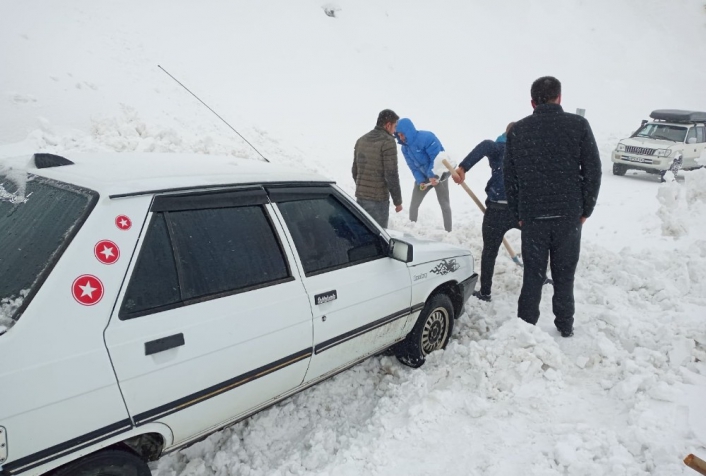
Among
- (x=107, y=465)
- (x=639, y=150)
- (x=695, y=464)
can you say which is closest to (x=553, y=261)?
(x=695, y=464)

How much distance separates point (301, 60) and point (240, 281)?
15.3 m

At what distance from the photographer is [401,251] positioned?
3240 mm

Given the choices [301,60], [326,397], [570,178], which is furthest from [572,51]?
[326,397]

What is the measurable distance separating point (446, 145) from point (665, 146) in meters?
6.07

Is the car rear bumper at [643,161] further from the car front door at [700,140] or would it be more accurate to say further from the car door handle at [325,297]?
the car door handle at [325,297]

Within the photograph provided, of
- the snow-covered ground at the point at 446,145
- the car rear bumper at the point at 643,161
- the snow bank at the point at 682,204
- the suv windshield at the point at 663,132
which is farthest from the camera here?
the suv windshield at the point at 663,132

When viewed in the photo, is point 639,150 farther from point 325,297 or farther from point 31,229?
point 31,229

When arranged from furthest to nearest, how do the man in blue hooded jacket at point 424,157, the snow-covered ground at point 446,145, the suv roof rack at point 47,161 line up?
the man in blue hooded jacket at point 424,157 → the snow-covered ground at point 446,145 → the suv roof rack at point 47,161

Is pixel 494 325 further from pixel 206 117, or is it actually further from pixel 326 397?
pixel 206 117

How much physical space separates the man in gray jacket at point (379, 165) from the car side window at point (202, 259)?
2.88 metres

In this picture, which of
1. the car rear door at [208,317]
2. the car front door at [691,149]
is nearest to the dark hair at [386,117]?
the car rear door at [208,317]

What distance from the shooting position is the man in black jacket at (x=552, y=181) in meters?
3.65

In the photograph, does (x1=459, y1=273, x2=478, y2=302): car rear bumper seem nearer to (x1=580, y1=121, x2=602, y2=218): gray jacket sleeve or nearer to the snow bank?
(x1=580, y1=121, x2=602, y2=218): gray jacket sleeve

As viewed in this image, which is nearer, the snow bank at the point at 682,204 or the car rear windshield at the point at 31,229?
the car rear windshield at the point at 31,229
